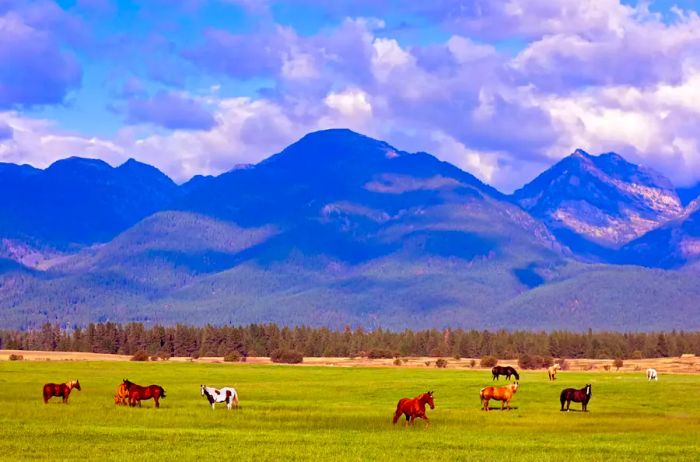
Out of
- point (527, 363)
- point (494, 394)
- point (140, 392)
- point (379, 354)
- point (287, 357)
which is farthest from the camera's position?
point (379, 354)

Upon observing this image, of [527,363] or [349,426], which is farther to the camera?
[527,363]

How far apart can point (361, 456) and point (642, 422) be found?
20.8 metres

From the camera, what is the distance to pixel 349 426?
5359 cm

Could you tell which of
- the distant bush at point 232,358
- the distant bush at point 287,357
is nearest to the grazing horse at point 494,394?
the distant bush at point 287,357

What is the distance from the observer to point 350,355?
650 feet

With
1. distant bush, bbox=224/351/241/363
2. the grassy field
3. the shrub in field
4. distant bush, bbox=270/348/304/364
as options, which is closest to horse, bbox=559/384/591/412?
the grassy field

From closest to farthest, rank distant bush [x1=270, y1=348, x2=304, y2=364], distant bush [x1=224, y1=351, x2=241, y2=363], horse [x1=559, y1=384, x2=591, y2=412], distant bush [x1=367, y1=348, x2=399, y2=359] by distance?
horse [x1=559, y1=384, x2=591, y2=412] < distant bush [x1=270, y1=348, x2=304, y2=364] < distant bush [x1=224, y1=351, x2=241, y2=363] < distant bush [x1=367, y1=348, x2=399, y2=359]

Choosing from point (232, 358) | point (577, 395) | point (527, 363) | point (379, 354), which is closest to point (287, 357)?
point (232, 358)

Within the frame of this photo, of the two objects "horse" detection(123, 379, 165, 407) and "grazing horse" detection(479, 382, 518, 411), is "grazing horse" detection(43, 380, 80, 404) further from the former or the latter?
"grazing horse" detection(479, 382, 518, 411)

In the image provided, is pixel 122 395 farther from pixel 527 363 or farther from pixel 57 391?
pixel 527 363

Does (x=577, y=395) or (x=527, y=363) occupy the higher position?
(x=527, y=363)

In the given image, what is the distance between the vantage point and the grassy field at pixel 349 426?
140 feet

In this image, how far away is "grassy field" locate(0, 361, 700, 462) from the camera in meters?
42.6

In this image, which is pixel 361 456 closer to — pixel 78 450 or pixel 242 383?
pixel 78 450
